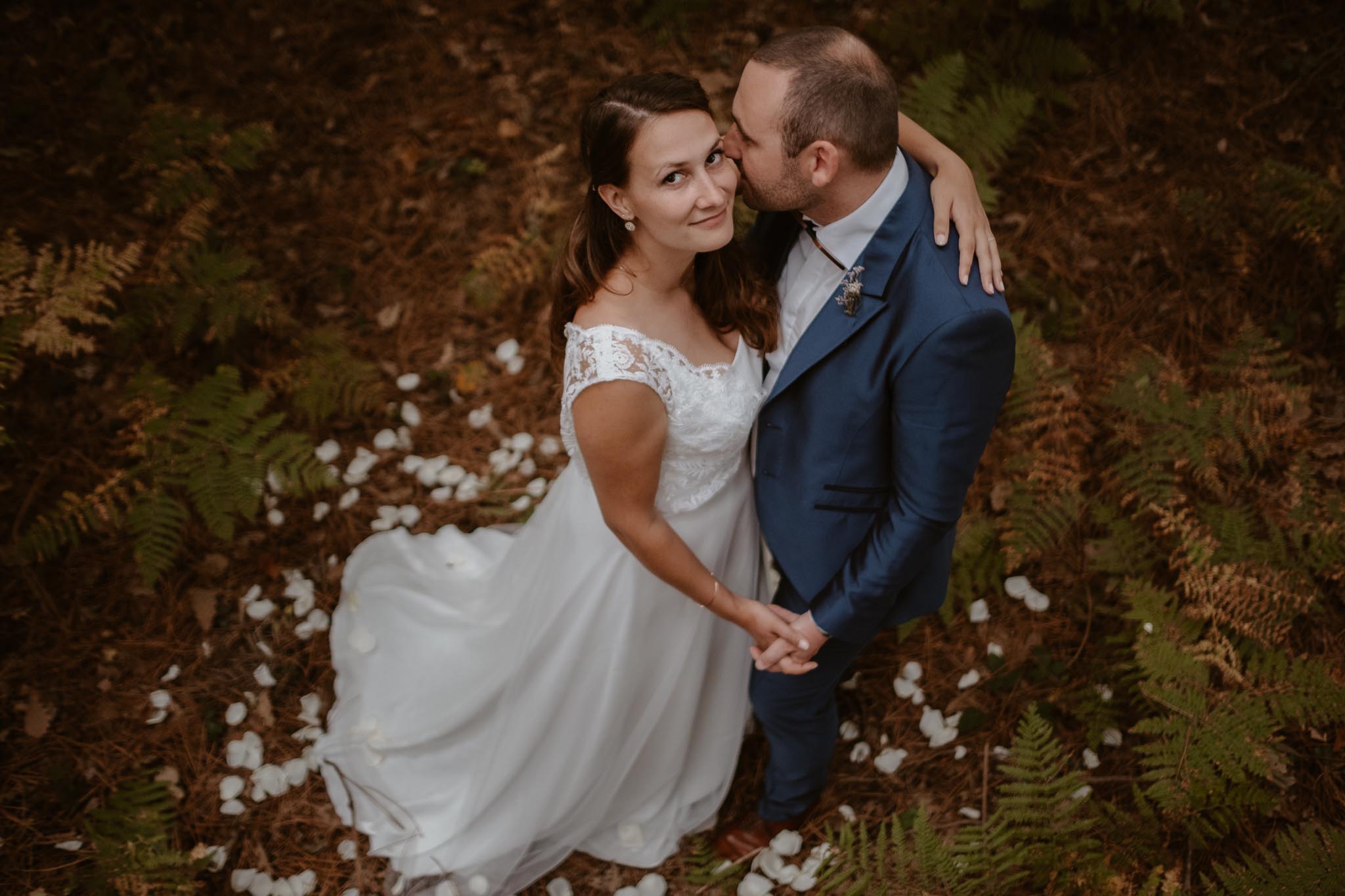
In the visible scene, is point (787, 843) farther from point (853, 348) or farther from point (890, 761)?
point (853, 348)

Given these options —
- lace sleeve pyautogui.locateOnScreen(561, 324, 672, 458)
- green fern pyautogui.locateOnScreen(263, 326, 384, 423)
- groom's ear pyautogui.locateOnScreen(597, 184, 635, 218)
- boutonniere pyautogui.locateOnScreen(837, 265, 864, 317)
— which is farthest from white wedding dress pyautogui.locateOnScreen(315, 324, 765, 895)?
green fern pyautogui.locateOnScreen(263, 326, 384, 423)

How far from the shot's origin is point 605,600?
3082mm

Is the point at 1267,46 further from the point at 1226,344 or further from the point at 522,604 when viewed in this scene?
the point at 522,604

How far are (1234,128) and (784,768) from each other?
4.05 metres

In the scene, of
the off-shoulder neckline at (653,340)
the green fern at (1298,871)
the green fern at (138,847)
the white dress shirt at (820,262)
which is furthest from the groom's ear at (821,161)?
the green fern at (138,847)

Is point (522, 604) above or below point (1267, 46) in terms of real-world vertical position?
below

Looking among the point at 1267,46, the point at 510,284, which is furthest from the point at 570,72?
the point at 1267,46

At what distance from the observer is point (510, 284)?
4879 millimetres

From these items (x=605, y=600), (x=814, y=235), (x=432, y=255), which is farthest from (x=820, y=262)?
(x=432, y=255)

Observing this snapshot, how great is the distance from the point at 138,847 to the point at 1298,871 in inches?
157

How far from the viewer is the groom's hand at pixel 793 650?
2.73 meters

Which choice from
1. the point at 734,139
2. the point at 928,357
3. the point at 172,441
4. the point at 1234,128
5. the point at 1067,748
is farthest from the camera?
the point at 1234,128

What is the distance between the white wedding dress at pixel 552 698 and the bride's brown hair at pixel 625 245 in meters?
0.13

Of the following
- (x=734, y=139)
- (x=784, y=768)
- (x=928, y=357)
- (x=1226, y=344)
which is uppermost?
(x=734, y=139)
